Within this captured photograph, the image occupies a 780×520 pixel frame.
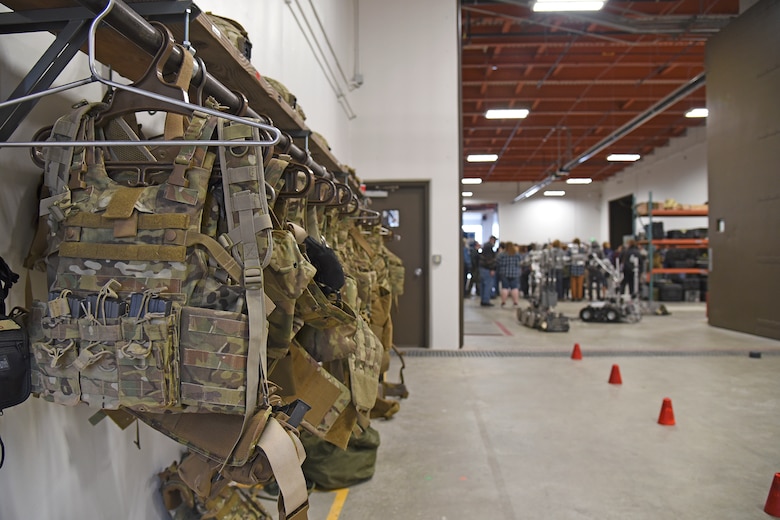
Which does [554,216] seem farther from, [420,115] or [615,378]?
[615,378]

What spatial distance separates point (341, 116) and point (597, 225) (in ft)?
62.5

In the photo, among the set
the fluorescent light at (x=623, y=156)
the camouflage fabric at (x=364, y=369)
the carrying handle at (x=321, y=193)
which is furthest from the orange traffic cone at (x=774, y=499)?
the fluorescent light at (x=623, y=156)

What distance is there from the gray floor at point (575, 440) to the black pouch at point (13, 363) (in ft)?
5.61

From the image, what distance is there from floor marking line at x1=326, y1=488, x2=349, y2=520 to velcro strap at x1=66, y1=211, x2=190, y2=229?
1830mm

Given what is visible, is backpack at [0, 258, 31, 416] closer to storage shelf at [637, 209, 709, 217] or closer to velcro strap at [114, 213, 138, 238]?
velcro strap at [114, 213, 138, 238]

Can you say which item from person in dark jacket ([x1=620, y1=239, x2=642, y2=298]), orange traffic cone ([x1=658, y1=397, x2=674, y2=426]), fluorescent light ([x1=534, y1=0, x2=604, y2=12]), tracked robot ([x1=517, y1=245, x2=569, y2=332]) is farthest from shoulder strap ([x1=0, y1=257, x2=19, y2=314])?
person in dark jacket ([x1=620, y1=239, x2=642, y2=298])

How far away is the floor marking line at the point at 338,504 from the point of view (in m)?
2.32

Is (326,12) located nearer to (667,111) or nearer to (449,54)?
(449,54)

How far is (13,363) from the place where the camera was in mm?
932

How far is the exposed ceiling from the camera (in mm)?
7547

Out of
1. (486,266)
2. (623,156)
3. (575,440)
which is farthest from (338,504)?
(623,156)

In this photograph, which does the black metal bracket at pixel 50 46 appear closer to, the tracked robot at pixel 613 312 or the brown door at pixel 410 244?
the brown door at pixel 410 244

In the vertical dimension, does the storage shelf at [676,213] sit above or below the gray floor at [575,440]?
above

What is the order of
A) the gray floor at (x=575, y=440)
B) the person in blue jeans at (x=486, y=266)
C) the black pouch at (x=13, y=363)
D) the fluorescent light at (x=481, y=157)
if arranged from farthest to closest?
the fluorescent light at (x=481, y=157)
the person in blue jeans at (x=486, y=266)
the gray floor at (x=575, y=440)
the black pouch at (x=13, y=363)
